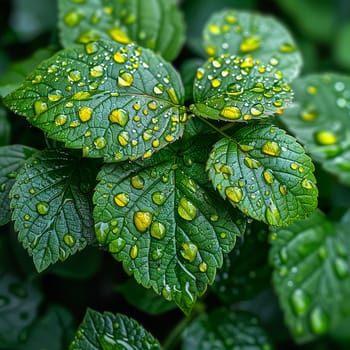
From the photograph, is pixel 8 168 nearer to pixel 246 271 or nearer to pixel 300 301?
pixel 246 271

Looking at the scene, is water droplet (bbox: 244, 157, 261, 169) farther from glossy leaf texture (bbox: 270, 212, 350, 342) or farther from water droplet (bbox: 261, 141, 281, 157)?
glossy leaf texture (bbox: 270, 212, 350, 342)

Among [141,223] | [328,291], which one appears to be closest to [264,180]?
[141,223]

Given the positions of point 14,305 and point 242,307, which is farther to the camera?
point 242,307

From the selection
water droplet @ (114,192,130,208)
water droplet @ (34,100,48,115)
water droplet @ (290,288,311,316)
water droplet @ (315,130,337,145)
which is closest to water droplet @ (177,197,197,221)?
water droplet @ (114,192,130,208)

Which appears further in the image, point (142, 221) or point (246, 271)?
point (246, 271)

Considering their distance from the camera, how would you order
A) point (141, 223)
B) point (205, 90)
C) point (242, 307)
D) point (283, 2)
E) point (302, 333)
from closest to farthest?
point (141, 223) < point (205, 90) < point (302, 333) < point (242, 307) < point (283, 2)

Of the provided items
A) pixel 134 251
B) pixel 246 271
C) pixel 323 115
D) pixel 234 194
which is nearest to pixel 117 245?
pixel 134 251

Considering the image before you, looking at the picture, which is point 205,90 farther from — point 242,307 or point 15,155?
point 242,307
